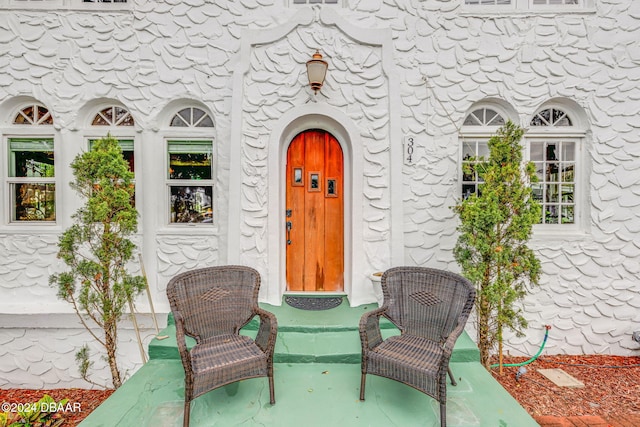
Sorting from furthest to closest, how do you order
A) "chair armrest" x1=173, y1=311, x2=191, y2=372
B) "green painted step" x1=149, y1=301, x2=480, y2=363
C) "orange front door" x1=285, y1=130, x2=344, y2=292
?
"orange front door" x1=285, y1=130, x2=344, y2=292 → "green painted step" x1=149, y1=301, x2=480, y2=363 → "chair armrest" x1=173, y1=311, x2=191, y2=372

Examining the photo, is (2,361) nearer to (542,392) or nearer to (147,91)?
(147,91)

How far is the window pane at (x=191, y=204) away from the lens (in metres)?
4.20

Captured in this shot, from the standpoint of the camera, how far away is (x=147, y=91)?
3975 millimetres

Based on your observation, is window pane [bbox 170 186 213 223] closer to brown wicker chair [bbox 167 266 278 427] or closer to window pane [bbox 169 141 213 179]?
window pane [bbox 169 141 213 179]

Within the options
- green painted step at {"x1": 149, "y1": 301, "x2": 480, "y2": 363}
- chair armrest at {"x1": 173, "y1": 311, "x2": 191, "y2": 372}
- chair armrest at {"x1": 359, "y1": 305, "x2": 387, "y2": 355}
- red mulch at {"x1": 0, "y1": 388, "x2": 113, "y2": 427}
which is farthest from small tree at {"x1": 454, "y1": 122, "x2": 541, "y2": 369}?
red mulch at {"x1": 0, "y1": 388, "x2": 113, "y2": 427}

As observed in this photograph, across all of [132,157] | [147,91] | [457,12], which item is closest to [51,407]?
[132,157]

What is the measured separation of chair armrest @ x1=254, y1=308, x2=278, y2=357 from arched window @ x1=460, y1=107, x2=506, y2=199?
3.07 metres

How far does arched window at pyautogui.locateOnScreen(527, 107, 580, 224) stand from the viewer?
4.10 meters

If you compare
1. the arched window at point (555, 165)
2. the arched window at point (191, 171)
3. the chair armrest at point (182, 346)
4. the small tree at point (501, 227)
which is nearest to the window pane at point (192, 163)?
the arched window at point (191, 171)

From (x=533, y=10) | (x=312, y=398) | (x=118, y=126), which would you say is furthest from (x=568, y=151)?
(x=118, y=126)

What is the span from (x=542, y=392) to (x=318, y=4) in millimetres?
5249

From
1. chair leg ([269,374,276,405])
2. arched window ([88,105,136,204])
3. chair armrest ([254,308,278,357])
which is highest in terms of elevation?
arched window ([88,105,136,204])

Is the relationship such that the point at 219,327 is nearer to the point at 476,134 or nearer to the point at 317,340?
the point at 317,340

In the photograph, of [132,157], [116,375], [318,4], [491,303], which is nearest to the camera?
[491,303]
